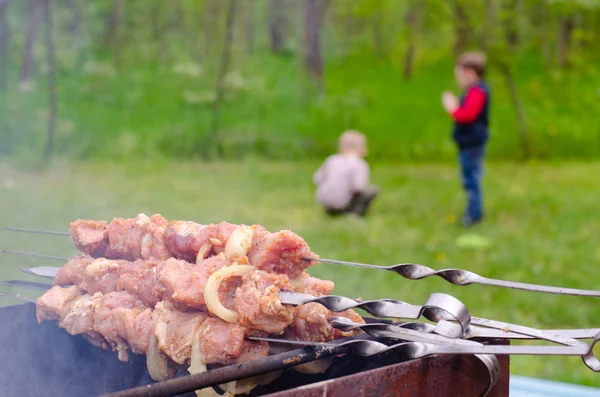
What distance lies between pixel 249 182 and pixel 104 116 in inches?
116

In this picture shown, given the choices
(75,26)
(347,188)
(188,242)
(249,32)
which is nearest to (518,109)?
(347,188)

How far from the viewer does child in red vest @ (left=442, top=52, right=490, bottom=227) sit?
7.81 m

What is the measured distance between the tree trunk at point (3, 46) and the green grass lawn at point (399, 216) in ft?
6.41

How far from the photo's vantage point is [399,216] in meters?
7.98

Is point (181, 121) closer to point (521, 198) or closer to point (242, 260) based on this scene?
point (521, 198)

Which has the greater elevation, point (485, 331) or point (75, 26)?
point (75, 26)

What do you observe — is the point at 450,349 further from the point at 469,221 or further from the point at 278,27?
the point at 278,27

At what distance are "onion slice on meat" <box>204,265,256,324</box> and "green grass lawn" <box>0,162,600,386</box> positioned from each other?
9.01 feet

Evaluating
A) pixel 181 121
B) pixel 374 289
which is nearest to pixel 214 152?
pixel 181 121

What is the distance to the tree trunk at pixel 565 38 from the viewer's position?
12.4m

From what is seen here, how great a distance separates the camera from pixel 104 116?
37.2 ft

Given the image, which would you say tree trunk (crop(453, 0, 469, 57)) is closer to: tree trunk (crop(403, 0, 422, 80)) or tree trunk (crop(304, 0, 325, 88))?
tree trunk (crop(403, 0, 422, 80))

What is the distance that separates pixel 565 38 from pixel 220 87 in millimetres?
6027

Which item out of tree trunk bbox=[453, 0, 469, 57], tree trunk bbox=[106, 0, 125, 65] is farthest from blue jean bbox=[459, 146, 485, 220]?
tree trunk bbox=[106, 0, 125, 65]
